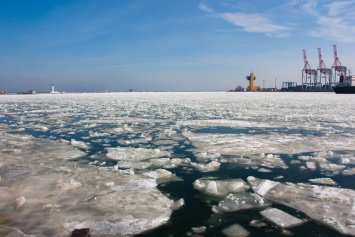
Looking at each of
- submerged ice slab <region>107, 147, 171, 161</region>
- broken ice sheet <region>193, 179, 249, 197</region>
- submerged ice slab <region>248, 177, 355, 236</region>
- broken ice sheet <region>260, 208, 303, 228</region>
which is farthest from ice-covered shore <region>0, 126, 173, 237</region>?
submerged ice slab <region>248, 177, 355, 236</region>

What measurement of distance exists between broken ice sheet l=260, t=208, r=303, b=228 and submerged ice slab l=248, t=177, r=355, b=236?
177mm

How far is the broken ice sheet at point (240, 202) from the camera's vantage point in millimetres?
2250

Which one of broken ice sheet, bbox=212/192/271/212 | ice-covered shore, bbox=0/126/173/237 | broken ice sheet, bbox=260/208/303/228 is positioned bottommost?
broken ice sheet, bbox=212/192/271/212

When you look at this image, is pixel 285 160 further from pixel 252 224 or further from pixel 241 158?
pixel 252 224

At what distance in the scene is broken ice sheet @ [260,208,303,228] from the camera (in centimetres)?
194

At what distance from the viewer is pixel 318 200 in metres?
2.38

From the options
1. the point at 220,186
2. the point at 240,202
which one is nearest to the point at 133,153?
the point at 220,186

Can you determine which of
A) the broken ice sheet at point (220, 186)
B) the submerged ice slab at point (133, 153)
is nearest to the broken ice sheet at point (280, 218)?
the broken ice sheet at point (220, 186)

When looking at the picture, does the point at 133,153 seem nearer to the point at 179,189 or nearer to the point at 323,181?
the point at 179,189

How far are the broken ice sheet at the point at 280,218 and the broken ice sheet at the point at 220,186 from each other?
0.49 meters

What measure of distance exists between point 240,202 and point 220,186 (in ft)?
1.29

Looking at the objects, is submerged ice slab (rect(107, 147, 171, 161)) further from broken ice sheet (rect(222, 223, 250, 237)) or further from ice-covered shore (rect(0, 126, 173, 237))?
broken ice sheet (rect(222, 223, 250, 237))

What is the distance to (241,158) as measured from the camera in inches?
154

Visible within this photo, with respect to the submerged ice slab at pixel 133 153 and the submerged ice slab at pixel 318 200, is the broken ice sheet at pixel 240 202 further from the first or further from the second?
the submerged ice slab at pixel 133 153
